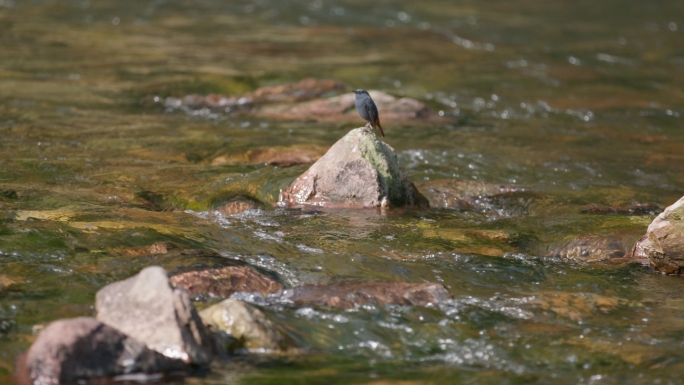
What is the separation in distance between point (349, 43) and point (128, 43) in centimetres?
501

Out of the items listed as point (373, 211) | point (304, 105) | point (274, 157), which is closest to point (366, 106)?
point (373, 211)

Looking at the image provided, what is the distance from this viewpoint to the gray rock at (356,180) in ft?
26.0

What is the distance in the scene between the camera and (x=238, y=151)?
1019cm

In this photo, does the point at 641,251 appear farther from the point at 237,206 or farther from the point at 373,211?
the point at 237,206

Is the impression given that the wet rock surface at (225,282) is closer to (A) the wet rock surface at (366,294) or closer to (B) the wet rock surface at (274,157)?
(A) the wet rock surface at (366,294)

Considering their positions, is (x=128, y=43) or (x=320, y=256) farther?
(x=128, y=43)

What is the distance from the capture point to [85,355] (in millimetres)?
4066

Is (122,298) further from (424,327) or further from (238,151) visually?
(238,151)

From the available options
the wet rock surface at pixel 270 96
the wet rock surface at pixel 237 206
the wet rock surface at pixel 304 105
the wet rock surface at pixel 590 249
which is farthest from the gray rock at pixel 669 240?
the wet rock surface at pixel 270 96

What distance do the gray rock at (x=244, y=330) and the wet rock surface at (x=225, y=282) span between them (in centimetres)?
63

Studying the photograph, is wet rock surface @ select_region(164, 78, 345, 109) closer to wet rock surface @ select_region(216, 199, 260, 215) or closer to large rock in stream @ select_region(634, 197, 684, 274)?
wet rock surface @ select_region(216, 199, 260, 215)

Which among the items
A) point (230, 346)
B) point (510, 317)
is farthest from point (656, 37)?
point (230, 346)

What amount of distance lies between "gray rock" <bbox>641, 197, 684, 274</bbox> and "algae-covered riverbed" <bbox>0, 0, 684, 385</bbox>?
0.12m

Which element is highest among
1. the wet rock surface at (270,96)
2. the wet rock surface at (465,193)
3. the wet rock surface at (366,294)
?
the wet rock surface at (270,96)
